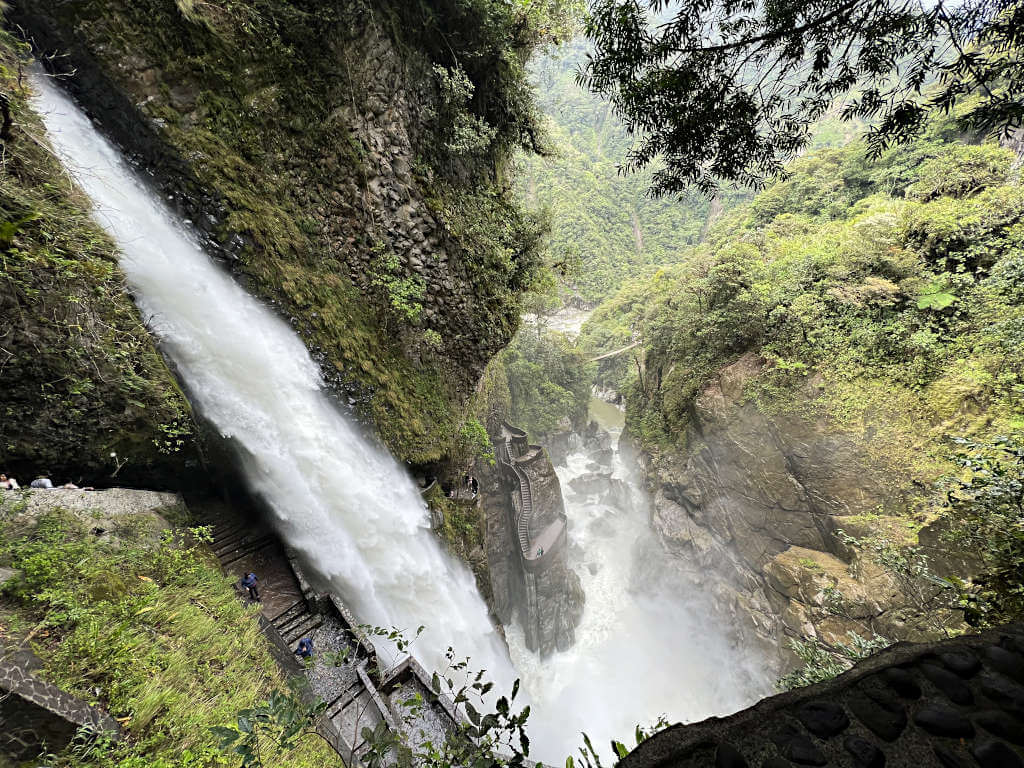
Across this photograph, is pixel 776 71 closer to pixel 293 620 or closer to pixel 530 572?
pixel 293 620

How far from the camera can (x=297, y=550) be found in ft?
22.0

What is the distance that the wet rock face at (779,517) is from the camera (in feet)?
24.2

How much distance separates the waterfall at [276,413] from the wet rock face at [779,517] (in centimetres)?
733

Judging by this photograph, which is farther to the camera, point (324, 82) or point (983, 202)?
point (983, 202)

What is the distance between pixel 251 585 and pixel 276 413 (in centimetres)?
292

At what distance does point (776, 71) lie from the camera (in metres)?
2.70

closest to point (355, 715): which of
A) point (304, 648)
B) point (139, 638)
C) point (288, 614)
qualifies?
point (304, 648)

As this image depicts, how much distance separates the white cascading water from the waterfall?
7559 millimetres

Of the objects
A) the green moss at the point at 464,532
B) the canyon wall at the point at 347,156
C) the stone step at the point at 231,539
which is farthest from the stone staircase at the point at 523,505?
the stone step at the point at 231,539

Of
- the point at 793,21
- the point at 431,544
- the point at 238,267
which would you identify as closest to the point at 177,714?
the point at 431,544

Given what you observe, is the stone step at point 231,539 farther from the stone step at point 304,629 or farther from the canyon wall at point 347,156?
the canyon wall at point 347,156

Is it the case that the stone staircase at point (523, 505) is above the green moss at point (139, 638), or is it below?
below

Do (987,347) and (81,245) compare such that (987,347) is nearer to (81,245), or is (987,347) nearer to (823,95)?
(823,95)

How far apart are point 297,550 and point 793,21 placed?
9.17 meters
